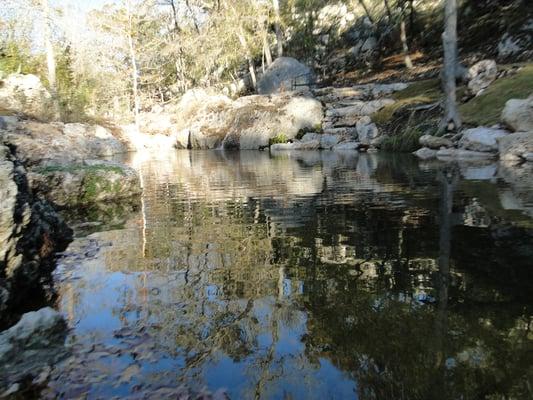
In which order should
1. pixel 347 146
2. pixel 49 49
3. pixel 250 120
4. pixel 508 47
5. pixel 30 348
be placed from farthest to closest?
pixel 49 49, pixel 250 120, pixel 347 146, pixel 508 47, pixel 30 348

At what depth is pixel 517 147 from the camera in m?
12.5

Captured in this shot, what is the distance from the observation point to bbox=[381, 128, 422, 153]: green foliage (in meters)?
19.2

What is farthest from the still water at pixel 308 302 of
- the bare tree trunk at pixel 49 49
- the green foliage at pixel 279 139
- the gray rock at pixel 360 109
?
the bare tree trunk at pixel 49 49

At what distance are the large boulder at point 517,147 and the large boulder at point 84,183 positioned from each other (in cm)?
1012

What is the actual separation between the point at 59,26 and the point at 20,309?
1462 inches

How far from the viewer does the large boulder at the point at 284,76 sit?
3572 centimetres

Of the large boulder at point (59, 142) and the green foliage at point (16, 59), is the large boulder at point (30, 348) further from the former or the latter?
the green foliage at point (16, 59)

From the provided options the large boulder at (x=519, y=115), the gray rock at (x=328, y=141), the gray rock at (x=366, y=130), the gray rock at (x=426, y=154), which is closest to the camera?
the large boulder at (x=519, y=115)

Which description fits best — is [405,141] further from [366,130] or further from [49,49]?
[49,49]

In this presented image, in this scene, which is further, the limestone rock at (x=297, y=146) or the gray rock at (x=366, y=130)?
the limestone rock at (x=297, y=146)

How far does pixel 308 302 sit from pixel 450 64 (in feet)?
49.2

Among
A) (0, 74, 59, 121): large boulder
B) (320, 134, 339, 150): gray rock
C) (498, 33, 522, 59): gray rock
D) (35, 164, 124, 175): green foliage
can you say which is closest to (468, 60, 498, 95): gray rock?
(498, 33, 522, 59): gray rock

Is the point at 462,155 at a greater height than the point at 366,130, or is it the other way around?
the point at 366,130

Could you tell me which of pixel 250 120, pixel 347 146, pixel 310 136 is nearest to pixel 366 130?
pixel 347 146
